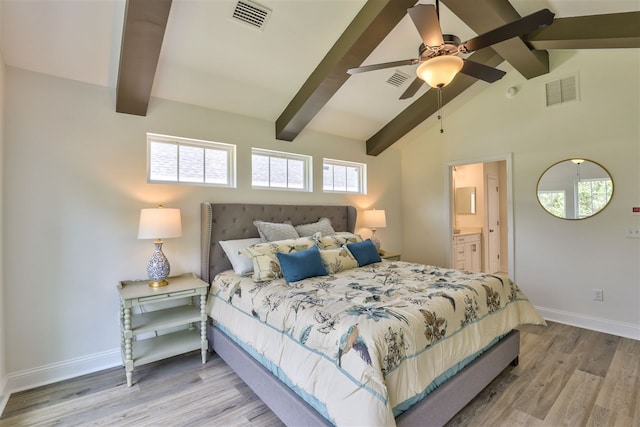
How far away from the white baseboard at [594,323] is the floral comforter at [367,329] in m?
1.61

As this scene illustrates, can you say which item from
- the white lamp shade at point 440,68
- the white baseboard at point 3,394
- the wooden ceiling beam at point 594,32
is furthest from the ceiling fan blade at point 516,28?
the white baseboard at point 3,394

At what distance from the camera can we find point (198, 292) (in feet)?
8.64

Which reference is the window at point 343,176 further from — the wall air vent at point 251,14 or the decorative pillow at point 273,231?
the wall air vent at point 251,14

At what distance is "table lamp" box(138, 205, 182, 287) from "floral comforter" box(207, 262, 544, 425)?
0.55m

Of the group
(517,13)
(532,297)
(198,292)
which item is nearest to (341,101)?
(517,13)

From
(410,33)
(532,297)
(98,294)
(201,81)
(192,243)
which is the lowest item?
(532,297)

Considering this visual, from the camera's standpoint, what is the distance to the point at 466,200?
6059mm

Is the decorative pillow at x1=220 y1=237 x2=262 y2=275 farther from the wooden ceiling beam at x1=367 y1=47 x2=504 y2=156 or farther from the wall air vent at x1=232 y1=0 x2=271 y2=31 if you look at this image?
the wooden ceiling beam at x1=367 y1=47 x2=504 y2=156

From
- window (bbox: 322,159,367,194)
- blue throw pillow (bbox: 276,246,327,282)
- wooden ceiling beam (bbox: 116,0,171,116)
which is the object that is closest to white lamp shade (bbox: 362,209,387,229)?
window (bbox: 322,159,367,194)

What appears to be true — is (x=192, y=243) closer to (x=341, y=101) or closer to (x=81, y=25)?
(x=81, y=25)

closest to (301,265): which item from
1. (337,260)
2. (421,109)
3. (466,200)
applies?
(337,260)

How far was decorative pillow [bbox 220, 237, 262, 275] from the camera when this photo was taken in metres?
2.86

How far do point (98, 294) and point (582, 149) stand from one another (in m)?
5.40

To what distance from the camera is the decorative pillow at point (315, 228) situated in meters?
3.66
